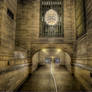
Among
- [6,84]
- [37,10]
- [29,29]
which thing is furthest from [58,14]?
[6,84]

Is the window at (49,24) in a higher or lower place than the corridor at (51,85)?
higher

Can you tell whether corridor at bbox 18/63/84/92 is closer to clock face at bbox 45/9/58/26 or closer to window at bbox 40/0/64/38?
window at bbox 40/0/64/38

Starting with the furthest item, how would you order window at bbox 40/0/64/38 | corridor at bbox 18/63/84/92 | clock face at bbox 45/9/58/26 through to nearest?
window at bbox 40/0/64/38 → clock face at bbox 45/9/58/26 → corridor at bbox 18/63/84/92

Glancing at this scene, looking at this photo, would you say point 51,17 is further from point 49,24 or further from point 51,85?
point 51,85

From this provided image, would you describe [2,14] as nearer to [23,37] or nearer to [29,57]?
[23,37]

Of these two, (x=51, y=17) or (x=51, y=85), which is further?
(x=51, y=17)

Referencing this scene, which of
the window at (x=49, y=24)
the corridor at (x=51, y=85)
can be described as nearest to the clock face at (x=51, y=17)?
the window at (x=49, y=24)

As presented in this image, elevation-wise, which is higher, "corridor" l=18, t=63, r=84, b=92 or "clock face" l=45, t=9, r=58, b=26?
"clock face" l=45, t=9, r=58, b=26

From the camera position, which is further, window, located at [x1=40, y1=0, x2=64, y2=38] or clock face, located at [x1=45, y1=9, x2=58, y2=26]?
window, located at [x1=40, y1=0, x2=64, y2=38]

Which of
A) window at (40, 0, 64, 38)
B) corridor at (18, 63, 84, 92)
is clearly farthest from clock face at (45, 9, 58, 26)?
corridor at (18, 63, 84, 92)

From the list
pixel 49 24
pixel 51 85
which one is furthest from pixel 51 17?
pixel 51 85

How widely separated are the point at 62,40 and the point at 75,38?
1.49 meters

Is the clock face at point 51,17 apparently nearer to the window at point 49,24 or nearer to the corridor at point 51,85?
the window at point 49,24

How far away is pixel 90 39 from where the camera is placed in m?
5.88
